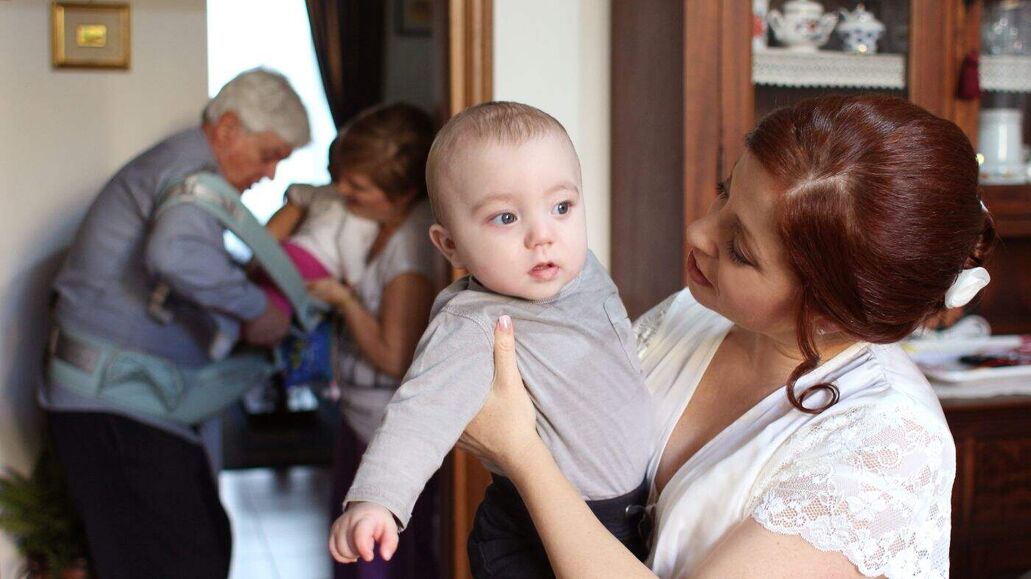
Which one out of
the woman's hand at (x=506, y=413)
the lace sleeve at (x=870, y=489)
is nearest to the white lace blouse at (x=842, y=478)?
the lace sleeve at (x=870, y=489)

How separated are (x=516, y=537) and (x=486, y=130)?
574mm

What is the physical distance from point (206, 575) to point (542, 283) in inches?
79.8

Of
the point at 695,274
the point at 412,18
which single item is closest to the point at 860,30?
the point at 695,274

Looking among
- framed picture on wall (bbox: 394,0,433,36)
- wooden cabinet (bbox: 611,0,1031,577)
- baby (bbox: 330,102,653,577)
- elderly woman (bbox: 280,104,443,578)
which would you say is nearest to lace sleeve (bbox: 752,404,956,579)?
baby (bbox: 330,102,653,577)

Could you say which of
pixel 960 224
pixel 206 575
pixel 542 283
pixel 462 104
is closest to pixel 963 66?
pixel 462 104

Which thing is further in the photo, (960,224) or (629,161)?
(629,161)

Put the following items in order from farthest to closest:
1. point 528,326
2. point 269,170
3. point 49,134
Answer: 1. point 49,134
2. point 269,170
3. point 528,326

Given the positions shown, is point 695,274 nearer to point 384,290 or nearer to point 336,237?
point 384,290

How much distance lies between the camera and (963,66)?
97.2 inches

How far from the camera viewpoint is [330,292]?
9.96 feet

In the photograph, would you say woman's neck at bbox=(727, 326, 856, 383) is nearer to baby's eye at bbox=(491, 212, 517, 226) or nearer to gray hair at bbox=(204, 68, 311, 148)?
baby's eye at bbox=(491, 212, 517, 226)

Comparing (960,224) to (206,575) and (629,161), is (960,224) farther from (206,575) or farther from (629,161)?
(206,575)

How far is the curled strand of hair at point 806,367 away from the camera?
1262mm

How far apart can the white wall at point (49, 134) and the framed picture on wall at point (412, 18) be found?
230cm
